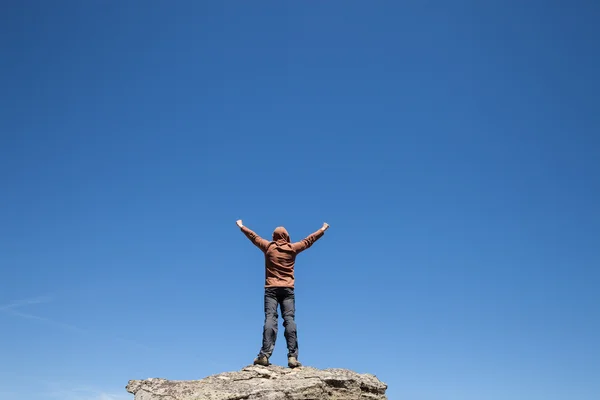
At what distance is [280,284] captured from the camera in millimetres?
15766

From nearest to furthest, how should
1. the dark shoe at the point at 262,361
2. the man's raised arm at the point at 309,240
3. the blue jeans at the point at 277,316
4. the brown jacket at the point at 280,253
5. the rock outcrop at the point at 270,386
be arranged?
the rock outcrop at the point at 270,386, the dark shoe at the point at 262,361, the blue jeans at the point at 277,316, the brown jacket at the point at 280,253, the man's raised arm at the point at 309,240

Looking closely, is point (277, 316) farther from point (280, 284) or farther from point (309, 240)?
point (309, 240)

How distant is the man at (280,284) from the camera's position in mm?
15281

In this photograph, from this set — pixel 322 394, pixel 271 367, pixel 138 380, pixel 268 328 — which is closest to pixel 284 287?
pixel 268 328

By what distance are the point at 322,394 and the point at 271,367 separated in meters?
1.90

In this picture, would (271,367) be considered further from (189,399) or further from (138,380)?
(138,380)

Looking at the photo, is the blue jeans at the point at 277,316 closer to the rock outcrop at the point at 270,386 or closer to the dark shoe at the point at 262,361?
the dark shoe at the point at 262,361

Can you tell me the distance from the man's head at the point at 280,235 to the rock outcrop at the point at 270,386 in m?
3.72

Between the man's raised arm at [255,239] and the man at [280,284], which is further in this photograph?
the man's raised arm at [255,239]

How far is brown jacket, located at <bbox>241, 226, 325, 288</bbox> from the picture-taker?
52.2ft

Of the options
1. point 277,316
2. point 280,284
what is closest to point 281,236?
point 280,284

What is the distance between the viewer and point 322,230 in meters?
16.8

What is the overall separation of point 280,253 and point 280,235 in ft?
1.99

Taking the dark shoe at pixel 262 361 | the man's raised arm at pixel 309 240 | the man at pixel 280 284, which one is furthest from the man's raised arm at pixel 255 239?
the dark shoe at pixel 262 361
